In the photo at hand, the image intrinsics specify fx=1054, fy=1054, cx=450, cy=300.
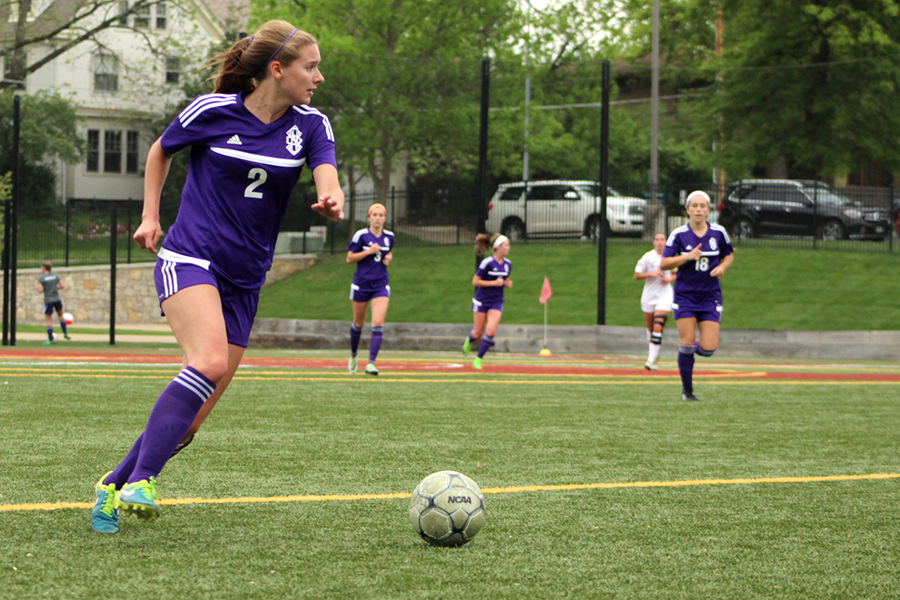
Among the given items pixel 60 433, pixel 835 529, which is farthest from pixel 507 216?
pixel 835 529

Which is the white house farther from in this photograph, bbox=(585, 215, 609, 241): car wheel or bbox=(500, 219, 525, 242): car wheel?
bbox=(585, 215, 609, 241): car wheel

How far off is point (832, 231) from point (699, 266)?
1869 cm

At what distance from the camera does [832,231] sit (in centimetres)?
2766

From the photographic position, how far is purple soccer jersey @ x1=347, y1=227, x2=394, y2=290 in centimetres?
1243

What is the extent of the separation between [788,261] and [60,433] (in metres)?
22.6

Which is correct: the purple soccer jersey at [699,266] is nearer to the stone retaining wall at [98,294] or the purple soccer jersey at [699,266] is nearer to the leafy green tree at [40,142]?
the stone retaining wall at [98,294]

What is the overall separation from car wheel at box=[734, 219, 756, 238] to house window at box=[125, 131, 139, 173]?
85.3 feet

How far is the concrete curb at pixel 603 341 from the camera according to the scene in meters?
21.0

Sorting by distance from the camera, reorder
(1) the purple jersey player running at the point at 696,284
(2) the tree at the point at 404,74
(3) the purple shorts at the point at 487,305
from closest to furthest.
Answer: (1) the purple jersey player running at the point at 696,284
(3) the purple shorts at the point at 487,305
(2) the tree at the point at 404,74

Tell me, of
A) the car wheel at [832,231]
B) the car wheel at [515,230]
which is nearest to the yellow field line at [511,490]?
the car wheel at [832,231]

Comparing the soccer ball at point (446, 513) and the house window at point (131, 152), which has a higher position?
the house window at point (131, 152)

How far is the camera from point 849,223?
2769 cm

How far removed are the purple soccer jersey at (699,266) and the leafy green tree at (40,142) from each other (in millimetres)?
30347

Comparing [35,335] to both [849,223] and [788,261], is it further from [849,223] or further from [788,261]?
[849,223]
